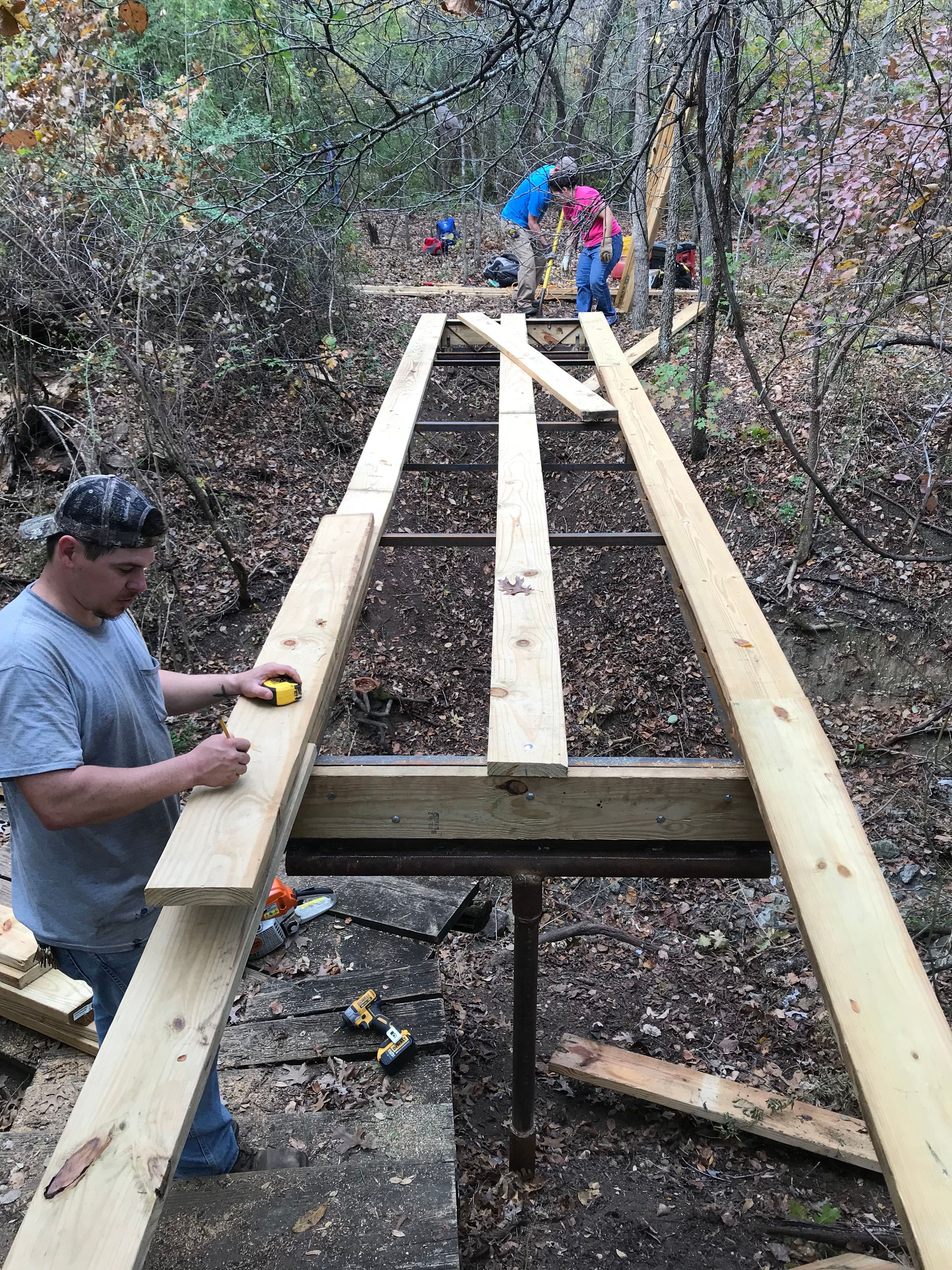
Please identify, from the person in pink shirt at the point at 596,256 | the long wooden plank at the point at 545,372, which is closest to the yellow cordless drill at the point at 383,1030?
the long wooden plank at the point at 545,372

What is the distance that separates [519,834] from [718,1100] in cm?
223

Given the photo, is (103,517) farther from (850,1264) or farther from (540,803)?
(850,1264)

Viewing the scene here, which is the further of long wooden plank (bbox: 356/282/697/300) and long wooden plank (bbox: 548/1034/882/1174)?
long wooden plank (bbox: 356/282/697/300)

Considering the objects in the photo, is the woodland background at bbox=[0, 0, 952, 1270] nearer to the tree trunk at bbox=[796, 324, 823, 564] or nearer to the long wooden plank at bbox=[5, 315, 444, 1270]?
the tree trunk at bbox=[796, 324, 823, 564]

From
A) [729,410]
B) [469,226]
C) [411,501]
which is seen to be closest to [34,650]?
[411,501]

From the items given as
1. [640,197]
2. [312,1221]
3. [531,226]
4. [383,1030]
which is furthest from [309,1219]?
[640,197]

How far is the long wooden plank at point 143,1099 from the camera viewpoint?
117cm

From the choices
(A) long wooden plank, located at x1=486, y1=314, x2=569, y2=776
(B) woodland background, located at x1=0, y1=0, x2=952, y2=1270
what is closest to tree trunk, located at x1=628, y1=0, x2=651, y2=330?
(B) woodland background, located at x1=0, y1=0, x2=952, y2=1270

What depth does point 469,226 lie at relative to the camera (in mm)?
16000

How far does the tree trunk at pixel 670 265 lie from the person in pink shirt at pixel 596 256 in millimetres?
686

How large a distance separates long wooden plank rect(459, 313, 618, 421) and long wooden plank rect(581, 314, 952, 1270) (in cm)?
185

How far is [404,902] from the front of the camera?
165 inches

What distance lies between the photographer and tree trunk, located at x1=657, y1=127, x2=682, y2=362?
336 inches

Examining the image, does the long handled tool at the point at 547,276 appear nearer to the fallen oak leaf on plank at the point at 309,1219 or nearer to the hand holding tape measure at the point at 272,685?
the hand holding tape measure at the point at 272,685
